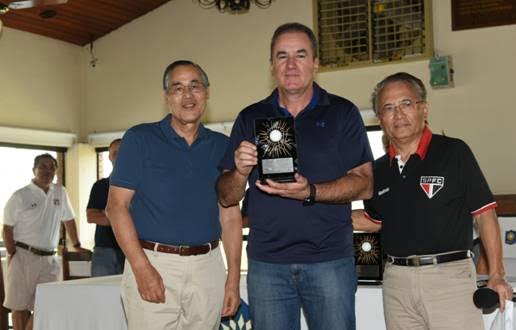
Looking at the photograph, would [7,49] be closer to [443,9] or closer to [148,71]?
[148,71]

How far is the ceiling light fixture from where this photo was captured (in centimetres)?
763

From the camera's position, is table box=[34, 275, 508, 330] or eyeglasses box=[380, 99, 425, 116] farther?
table box=[34, 275, 508, 330]

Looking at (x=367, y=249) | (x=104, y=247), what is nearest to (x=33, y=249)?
(x=104, y=247)

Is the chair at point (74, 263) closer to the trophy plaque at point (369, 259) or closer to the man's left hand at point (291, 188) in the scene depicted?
the trophy plaque at point (369, 259)

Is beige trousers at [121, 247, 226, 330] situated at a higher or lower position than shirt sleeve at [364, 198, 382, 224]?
lower

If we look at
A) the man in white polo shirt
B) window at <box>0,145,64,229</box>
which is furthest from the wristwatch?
window at <box>0,145,64,229</box>

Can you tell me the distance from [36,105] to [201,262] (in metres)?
6.11

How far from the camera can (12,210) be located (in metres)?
6.29

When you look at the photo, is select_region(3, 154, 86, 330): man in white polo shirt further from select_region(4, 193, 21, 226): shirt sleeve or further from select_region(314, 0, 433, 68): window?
select_region(314, 0, 433, 68): window

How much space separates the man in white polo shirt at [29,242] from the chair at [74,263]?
1.88 feet

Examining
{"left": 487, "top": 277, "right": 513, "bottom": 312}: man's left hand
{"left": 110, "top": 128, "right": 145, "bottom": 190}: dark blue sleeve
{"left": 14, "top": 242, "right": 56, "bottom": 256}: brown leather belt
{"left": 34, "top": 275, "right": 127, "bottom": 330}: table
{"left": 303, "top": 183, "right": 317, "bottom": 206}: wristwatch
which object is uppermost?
{"left": 110, "top": 128, "right": 145, "bottom": 190}: dark blue sleeve

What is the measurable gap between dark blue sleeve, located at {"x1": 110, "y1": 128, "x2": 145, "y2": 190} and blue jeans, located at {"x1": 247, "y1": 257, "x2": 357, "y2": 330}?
522mm

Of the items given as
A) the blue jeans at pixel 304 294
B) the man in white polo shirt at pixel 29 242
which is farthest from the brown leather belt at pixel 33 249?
the blue jeans at pixel 304 294

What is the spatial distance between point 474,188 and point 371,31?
5129 mm
